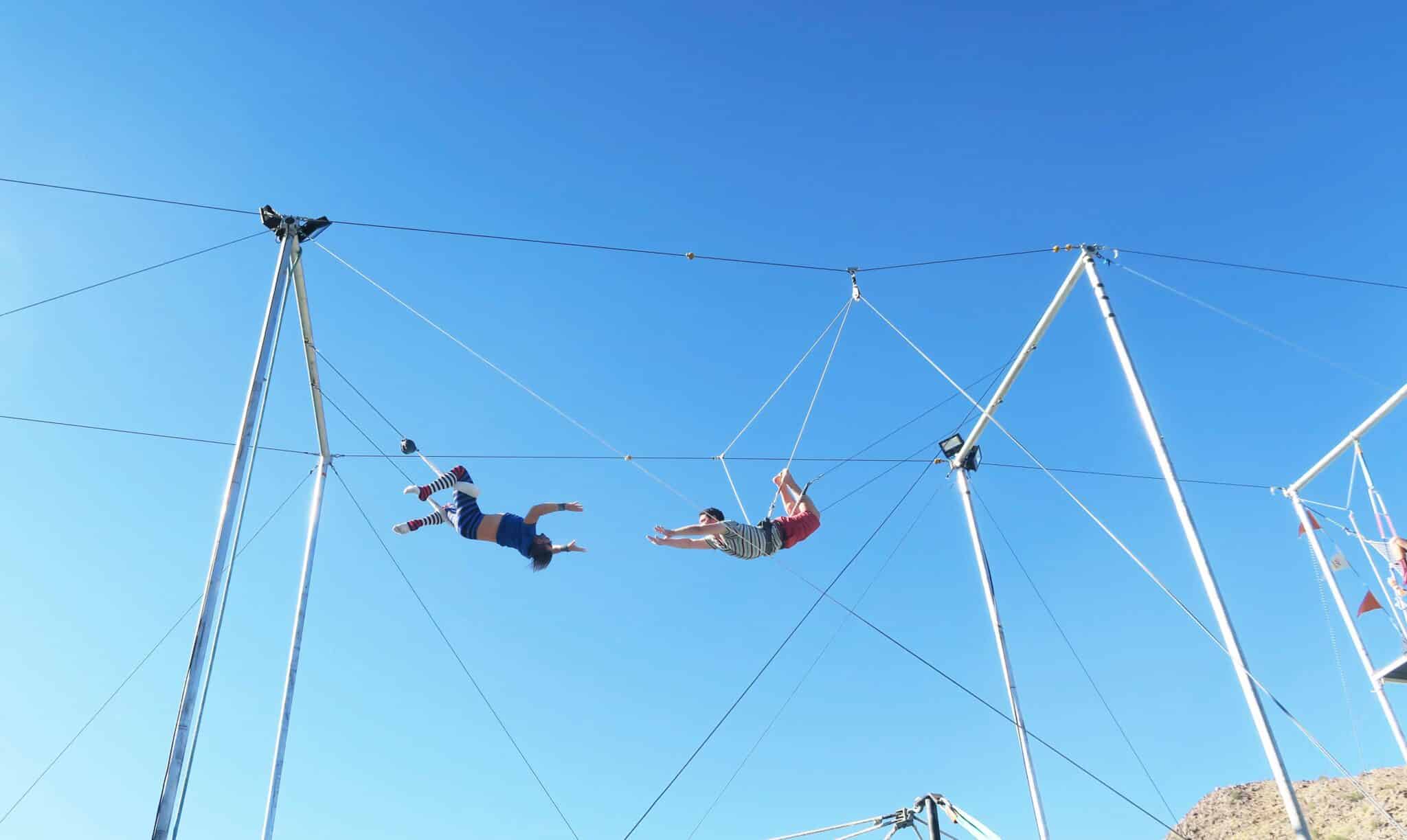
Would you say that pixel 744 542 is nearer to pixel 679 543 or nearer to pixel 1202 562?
pixel 679 543

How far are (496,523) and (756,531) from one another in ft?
8.37

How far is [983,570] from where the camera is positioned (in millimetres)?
11461

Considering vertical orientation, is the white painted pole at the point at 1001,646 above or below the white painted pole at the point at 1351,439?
below

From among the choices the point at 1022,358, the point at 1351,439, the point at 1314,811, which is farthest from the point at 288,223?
the point at 1314,811

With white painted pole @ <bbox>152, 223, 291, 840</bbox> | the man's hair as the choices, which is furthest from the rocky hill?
white painted pole @ <bbox>152, 223, 291, 840</bbox>

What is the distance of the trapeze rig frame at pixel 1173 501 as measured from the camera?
750cm

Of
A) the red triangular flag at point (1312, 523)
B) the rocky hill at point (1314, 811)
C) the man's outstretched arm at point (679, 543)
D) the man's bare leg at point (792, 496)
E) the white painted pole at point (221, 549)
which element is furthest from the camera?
the rocky hill at point (1314, 811)

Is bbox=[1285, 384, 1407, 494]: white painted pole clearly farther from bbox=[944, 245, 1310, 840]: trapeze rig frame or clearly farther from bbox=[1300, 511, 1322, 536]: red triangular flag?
bbox=[944, 245, 1310, 840]: trapeze rig frame

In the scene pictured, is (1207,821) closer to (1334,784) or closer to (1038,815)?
(1334,784)

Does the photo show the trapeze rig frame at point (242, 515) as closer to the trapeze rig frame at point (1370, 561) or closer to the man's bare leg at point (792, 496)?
the man's bare leg at point (792, 496)

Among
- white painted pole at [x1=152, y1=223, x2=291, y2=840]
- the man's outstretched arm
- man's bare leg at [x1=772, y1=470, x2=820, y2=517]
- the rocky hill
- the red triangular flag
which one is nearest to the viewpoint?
white painted pole at [x1=152, y1=223, x2=291, y2=840]

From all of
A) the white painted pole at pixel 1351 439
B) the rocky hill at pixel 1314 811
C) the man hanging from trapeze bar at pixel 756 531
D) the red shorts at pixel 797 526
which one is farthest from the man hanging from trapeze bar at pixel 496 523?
the rocky hill at pixel 1314 811

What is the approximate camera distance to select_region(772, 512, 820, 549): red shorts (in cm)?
1055

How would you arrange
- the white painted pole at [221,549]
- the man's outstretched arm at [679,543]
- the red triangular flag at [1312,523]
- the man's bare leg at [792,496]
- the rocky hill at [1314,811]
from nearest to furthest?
the white painted pole at [221,549], the man's outstretched arm at [679,543], the man's bare leg at [792,496], the red triangular flag at [1312,523], the rocky hill at [1314,811]
